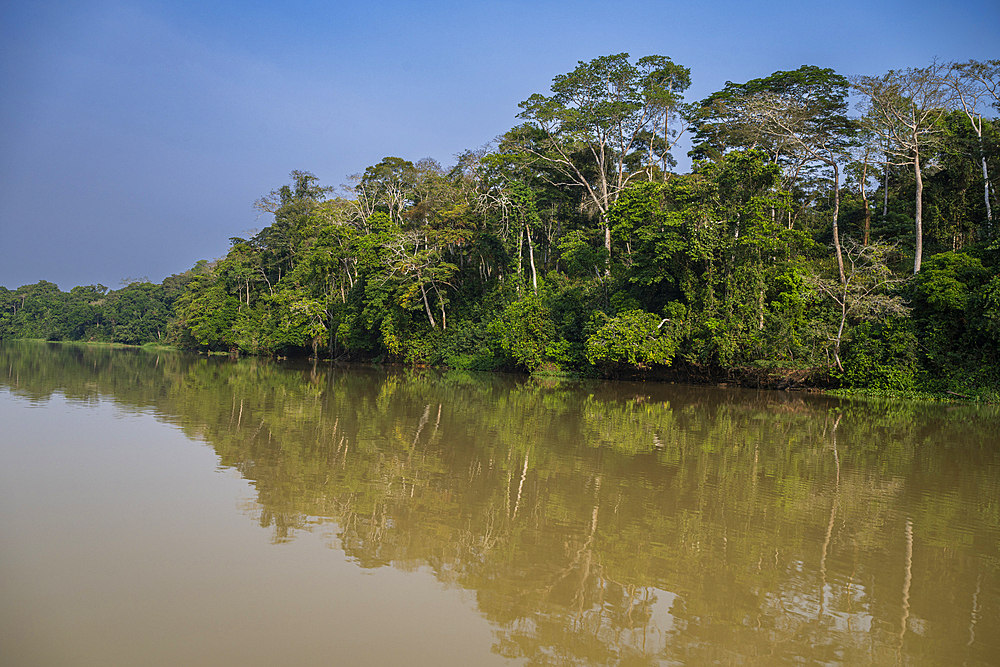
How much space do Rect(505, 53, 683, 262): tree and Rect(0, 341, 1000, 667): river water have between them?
18.3 metres

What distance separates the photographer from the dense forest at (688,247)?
18.9m

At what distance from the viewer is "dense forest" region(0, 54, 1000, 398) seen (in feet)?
61.9

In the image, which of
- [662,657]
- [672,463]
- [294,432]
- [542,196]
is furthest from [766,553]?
[542,196]

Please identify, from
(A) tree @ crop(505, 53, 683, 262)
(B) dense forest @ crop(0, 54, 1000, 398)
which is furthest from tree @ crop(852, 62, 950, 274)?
(A) tree @ crop(505, 53, 683, 262)

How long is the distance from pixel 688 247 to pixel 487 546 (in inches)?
665

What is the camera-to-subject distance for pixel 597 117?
2686cm

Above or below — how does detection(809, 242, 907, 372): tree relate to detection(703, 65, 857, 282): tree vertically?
below

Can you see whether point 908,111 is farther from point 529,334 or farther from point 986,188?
point 529,334

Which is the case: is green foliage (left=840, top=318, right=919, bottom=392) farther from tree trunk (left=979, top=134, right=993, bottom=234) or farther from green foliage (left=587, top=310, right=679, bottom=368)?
green foliage (left=587, top=310, right=679, bottom=368)

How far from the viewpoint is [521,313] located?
25.6 meters

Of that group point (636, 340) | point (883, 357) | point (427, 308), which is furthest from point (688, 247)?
point (427, 308)

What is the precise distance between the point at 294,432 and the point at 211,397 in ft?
19.7

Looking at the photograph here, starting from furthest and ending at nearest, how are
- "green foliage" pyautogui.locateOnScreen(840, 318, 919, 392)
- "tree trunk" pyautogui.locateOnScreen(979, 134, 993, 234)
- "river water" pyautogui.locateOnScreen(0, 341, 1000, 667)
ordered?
"tree trunk" pyautogui.locateOnScreen(979, 134, 993, 234)
"green foliage" pyautogui.locateOnScreen(840, 318, 919, 392)
"river water" pyautogui.locateOnScreen(0, 341, 1000, 667)

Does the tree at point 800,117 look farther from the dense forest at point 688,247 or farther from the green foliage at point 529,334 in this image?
the green foliage at point 529,334
